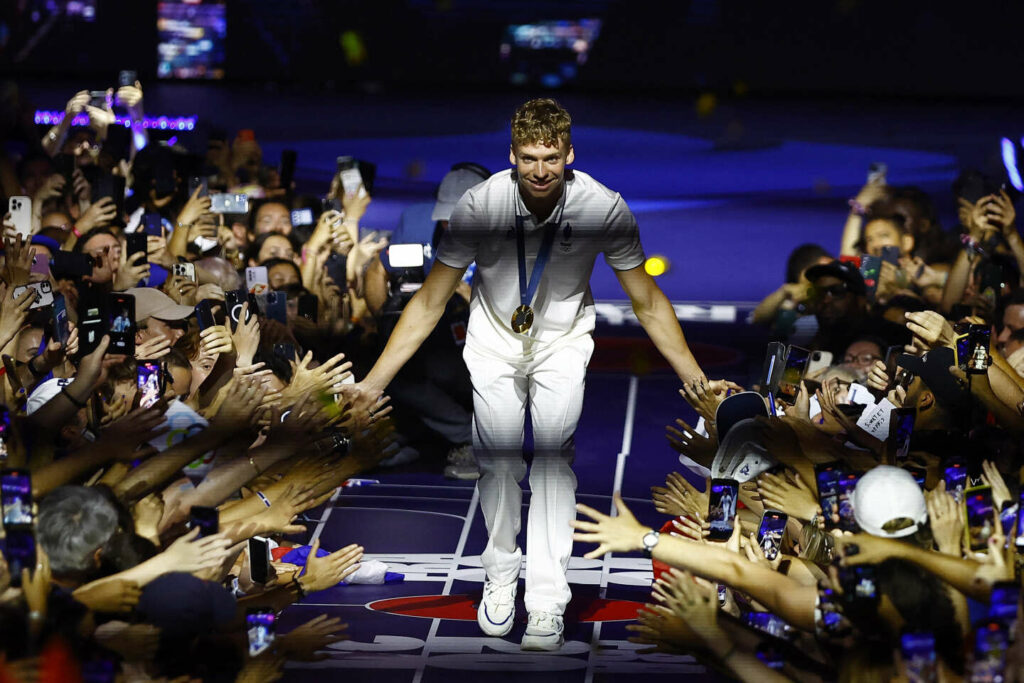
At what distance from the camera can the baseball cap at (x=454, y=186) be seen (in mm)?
6270

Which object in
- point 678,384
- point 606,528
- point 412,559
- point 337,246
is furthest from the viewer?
point 678,384

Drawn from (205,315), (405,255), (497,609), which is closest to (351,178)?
(405,255)

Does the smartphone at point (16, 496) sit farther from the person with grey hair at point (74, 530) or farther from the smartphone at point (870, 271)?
the smartphone at point (870, 271)

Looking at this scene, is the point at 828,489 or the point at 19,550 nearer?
the point at 19,550

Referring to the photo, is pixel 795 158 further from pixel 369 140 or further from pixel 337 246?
pixel 337 246

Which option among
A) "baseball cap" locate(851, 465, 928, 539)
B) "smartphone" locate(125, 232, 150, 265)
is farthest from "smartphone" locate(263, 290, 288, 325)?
"baseball cap" locate(851, 465, 928, 539)

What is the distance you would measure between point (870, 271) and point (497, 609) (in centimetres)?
327

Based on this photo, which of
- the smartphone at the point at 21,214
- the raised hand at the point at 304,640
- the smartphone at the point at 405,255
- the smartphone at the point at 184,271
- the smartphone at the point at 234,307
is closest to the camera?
the raised hand at the point at 304,640

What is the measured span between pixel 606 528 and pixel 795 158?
47.7 feet

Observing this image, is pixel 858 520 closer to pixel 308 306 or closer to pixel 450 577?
pixel 450 577

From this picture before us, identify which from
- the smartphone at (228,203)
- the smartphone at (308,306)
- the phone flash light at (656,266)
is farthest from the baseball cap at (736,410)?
the phone flash light at (656,266)

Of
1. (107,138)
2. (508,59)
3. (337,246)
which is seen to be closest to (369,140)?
(508,59)

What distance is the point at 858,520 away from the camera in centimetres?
342

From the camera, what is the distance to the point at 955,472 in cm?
392
